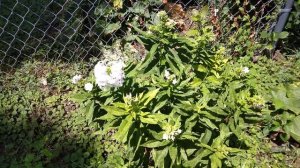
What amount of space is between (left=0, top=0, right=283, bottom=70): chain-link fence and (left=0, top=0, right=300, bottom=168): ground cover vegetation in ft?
0.22

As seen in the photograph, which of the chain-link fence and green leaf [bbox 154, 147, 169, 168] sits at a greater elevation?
the chain-link fence

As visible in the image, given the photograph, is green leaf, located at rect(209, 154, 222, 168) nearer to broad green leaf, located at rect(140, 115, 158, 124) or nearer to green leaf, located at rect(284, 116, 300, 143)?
broad green leaf, located at rect(140, 115, 158, 124)

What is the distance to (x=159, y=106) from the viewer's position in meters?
2.33

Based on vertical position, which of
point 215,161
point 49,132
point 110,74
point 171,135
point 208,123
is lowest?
point 49,132

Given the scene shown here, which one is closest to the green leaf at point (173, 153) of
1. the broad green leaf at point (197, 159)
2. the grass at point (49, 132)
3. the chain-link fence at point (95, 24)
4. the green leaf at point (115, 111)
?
the broad green leaf at point (197, 159)

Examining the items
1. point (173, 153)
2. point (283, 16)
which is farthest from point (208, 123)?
point (283, 16)

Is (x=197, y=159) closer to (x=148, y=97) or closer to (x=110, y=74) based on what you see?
(x=148, y=97)

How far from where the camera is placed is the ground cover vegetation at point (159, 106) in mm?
2314

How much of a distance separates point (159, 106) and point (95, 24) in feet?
5.98

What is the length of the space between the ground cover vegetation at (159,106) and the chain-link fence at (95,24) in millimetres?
66

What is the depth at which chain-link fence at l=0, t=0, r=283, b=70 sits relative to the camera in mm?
3852

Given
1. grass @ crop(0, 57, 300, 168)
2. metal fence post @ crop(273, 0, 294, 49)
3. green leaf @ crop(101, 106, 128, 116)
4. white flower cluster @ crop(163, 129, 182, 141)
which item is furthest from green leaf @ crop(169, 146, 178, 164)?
metal fence post @ crop(273, 0, 294, 49)

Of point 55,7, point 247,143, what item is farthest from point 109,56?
point 247,143

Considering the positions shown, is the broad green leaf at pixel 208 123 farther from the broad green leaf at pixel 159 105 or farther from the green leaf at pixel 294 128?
the green leaf at pixel 294 128
